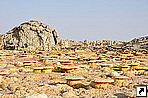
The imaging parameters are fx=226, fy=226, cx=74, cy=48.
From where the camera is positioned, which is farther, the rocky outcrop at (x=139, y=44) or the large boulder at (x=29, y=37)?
the rocky outcrop at (x=139, y=44)

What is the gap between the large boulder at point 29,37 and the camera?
3272 centimetres

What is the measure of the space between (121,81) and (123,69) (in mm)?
4560

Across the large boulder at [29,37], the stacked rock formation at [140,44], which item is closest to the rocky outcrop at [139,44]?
the stacked rock formation at [140,44]

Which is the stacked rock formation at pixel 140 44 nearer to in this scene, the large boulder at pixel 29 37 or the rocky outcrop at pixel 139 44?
the rocky outcrop at pixel 139 44

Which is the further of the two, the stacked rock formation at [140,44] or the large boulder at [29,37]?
the stacked rock formation at [140,44]

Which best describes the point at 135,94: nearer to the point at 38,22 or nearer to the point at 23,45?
the point at 23,45

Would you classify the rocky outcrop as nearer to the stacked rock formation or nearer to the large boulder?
the stacked rock formation

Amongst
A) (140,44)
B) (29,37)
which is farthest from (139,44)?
(29,37)

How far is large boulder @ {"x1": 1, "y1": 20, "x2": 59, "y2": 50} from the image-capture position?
107 feet

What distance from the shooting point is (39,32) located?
3331cm

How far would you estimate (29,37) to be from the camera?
32.9 m

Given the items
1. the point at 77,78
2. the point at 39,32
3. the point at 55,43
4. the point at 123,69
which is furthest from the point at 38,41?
the point at 77,78

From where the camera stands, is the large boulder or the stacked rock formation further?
the stacked rock formation

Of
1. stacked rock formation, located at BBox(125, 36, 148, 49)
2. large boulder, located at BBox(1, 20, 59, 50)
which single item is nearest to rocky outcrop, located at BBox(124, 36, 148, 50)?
stacked rock formation, located at BBox(125, 36, 148, 49)
